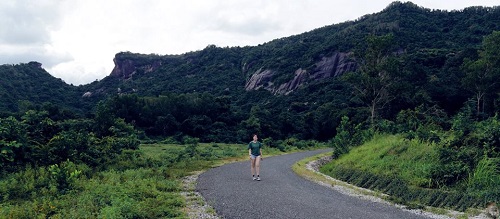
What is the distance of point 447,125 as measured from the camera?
26062 millimetres

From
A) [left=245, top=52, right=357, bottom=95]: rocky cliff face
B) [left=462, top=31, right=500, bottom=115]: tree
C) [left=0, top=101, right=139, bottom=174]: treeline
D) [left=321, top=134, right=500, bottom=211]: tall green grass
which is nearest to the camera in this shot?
[left=321, top=134, right=500, bottom=211]: tall green grass

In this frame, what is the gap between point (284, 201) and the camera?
43.0 ft

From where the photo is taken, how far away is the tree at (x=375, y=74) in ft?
152

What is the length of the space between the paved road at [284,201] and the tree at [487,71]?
1628 inches

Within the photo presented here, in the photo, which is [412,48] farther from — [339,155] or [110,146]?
[110,146]

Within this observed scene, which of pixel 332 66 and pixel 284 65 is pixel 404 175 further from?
pixel 284 65

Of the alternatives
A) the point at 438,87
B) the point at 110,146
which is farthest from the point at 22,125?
the point at 438,87

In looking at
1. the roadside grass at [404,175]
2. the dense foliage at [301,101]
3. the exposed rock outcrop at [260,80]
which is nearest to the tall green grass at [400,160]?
the roadside grass at [404,175]

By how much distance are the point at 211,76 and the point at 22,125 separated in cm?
12662

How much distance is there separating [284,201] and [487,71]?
4765 centimetres

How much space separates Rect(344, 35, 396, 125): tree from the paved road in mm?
30883

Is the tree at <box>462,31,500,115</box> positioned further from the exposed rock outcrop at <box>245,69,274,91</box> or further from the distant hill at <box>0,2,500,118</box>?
the exposed rock outcrop at <box>245,69,274,91</box>

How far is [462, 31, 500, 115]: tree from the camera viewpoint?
48.0 meters

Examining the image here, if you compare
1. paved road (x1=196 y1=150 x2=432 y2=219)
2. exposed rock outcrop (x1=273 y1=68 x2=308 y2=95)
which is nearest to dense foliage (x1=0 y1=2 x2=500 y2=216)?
exposed rock outcrop (x1=273 y1=68 x2=308 y2=95)
